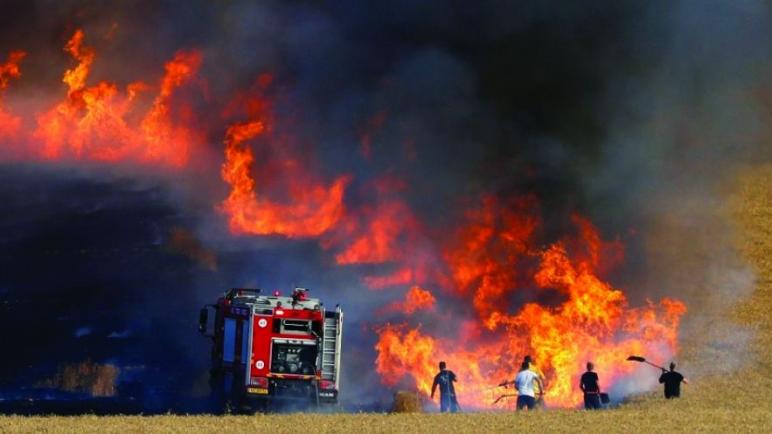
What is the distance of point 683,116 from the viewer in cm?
4888

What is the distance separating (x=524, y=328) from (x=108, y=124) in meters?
18.5

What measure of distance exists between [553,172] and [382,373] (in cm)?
1095

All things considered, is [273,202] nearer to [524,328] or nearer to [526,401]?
[524,328]

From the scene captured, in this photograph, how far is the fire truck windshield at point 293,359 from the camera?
33438 mm

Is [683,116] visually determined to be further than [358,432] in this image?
Yes

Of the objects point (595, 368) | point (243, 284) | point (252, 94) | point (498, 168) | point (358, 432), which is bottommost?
point (358, 432)

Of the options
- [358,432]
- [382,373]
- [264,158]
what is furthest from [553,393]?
[264,158]

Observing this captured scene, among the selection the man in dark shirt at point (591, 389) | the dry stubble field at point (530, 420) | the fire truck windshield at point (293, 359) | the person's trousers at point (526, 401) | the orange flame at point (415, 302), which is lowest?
the dry stubble field at point (530, 420)

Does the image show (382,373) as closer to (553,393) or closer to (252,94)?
(553,393)

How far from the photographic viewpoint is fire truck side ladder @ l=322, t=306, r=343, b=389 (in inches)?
1319

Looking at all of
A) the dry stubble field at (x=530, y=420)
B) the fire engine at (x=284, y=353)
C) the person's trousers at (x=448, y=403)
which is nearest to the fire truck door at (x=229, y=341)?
the fire engine at (x=284, y=353)

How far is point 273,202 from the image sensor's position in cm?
4528

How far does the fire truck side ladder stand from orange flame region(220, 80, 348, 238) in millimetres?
10947

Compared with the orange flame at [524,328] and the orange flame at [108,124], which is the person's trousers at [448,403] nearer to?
the orange flame at [524,328]
